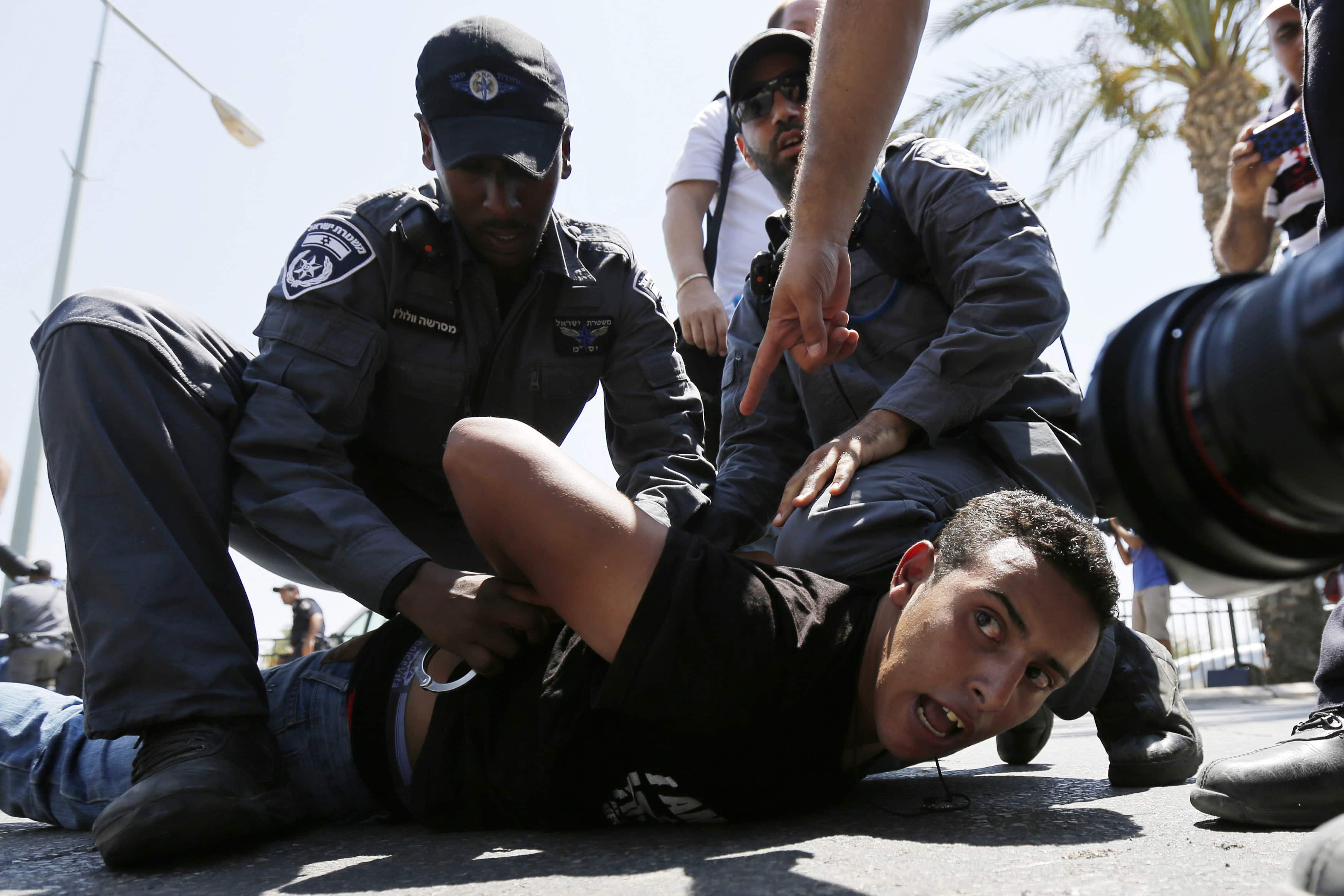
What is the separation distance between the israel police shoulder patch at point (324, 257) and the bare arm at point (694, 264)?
124 centimetres

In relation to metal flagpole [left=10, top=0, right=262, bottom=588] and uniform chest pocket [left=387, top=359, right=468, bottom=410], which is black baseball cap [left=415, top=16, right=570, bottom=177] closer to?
uniform chest pocket [left=387, top=359, right=468, bottom=410]

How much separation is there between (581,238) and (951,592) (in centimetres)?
149

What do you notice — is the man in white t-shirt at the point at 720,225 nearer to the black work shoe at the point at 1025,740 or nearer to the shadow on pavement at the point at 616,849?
the black work shoe at the point at 1025,740

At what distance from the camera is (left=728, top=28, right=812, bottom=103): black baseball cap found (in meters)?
2.93

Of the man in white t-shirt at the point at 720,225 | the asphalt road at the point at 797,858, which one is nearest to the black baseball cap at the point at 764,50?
the man in white t-shirt at the point at 720,225

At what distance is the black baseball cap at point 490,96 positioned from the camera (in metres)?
2.50

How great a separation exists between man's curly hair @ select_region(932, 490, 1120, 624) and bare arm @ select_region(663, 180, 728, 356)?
157 cm

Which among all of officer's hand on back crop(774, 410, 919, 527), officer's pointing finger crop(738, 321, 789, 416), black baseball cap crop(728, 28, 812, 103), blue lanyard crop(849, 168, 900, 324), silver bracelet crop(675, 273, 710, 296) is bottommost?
officer's hand on back crop(774, 410, 919, 527)

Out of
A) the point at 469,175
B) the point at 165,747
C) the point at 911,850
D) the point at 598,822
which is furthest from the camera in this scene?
the point at 469,175

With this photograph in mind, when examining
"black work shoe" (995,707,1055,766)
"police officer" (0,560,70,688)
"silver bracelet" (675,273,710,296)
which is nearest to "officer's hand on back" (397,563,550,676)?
"black work shoe" (995,707,1055,766)

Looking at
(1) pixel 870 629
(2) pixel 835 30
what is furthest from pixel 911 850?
(2) pixel 835 30

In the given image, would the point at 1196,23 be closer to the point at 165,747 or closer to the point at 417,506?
the point at 417,506

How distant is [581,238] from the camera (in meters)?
2.82

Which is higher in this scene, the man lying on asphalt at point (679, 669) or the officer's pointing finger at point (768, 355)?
the officer's pointing finger at point (768, 355)
